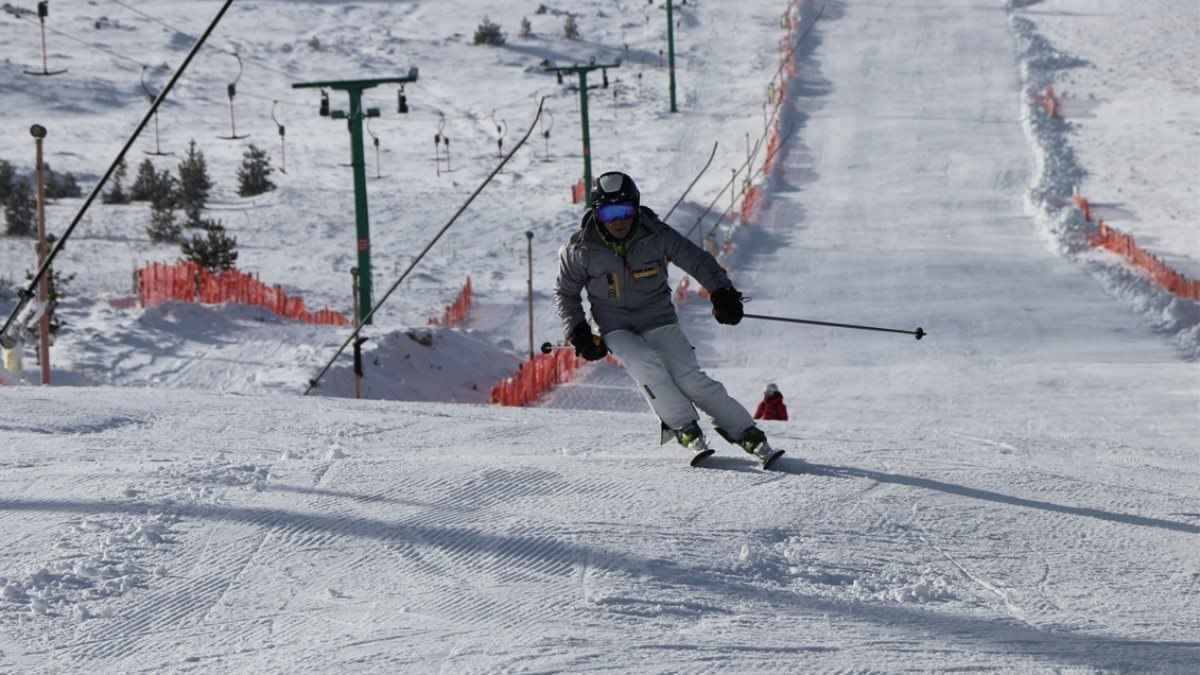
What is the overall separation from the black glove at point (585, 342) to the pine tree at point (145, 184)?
2859 centimetres

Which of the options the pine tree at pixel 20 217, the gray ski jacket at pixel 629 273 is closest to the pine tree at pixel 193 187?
the pine tree at pixel 20 217

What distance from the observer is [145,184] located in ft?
112

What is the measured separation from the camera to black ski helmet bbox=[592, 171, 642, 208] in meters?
6.39

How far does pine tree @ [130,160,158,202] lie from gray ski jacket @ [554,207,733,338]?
28466 millimetres

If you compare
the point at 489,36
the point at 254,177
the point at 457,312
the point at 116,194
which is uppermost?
the point at 489,36

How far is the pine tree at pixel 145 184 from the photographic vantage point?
33.6m

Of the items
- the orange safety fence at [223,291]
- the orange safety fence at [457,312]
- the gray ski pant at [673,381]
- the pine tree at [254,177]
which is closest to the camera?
the gray ski pant at [673,381]

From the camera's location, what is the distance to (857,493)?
588cm

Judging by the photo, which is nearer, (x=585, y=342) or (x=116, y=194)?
(x=585, y=342)

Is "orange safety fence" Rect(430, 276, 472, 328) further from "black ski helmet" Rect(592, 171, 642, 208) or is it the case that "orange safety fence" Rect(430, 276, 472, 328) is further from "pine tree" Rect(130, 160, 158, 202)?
"black ski helmet" Rect(592, 171, 642, 208)

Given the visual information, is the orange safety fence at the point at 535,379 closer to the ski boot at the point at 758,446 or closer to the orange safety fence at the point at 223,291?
the orange safety fence at the point at 223,291

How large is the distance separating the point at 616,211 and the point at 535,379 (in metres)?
11.2

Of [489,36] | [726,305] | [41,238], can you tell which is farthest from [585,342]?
[489,36]

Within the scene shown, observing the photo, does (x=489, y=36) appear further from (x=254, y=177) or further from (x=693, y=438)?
(x=693, y=438)
